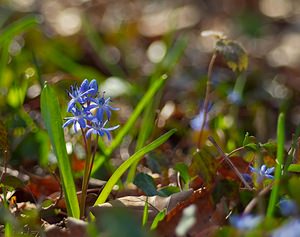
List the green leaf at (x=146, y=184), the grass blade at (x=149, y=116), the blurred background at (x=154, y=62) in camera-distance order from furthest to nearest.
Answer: the blurred background at (x=154, y=62) < the grass blade at (x=149, y=116) < the green leaf at (x=146, y=184)

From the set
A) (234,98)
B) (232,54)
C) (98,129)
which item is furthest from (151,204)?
(234,98)

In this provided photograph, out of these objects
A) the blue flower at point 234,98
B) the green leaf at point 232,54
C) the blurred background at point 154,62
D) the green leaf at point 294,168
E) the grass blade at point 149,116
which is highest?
the green leaf at point 232,54

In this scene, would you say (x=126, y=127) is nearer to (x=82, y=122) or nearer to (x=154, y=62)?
(x=82, y=122)

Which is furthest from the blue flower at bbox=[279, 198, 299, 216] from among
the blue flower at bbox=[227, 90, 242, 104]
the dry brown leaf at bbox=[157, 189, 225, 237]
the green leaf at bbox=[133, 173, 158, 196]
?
the blue flower at bbox=[227, 90, 242, 104]

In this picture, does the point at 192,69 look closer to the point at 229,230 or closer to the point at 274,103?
the point at 274,103

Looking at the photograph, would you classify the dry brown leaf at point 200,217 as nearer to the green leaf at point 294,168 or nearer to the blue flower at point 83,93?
the green leaf at point 294,168

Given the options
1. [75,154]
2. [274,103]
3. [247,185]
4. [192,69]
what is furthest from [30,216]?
[192,69]

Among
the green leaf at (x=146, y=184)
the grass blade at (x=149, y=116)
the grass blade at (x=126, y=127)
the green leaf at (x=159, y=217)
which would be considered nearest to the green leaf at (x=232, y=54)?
the grass blade at (x=126, y=127)

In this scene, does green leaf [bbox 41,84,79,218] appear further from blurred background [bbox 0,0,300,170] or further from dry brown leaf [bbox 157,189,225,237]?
blurred background [bbox 0,0,300,170]
